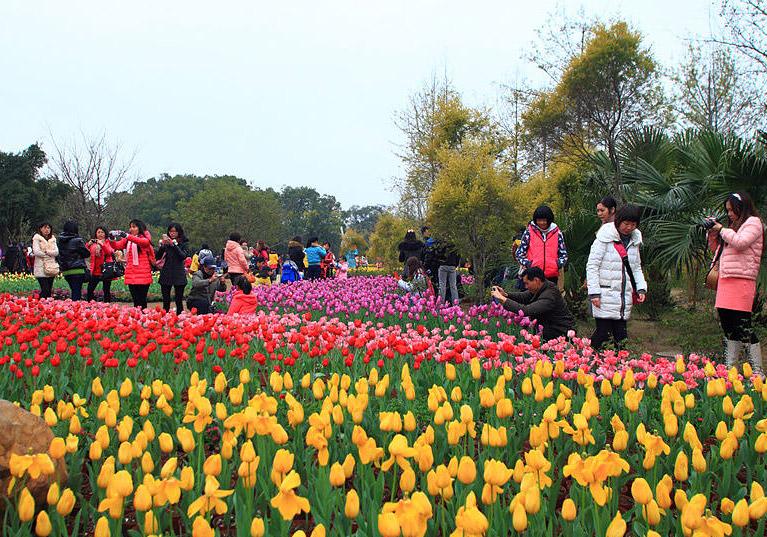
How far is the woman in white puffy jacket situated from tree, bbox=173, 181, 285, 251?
1763 inches

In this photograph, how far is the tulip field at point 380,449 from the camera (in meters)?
2.00

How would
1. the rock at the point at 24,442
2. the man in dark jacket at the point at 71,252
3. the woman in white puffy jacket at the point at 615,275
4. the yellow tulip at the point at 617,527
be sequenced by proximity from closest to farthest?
the yellow tulip at the point at 617,527
the rock at the point at 24,442
the woman in white puffy jacket at the point at 615,275
the man in dark jacket at the point at 71,252

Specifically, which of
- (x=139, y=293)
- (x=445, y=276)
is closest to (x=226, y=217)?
(x=445, y=276)

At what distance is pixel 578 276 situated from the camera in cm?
905

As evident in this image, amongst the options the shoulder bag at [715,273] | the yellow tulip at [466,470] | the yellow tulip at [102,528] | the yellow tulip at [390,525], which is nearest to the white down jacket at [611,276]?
the shoulder bag at [715,273]

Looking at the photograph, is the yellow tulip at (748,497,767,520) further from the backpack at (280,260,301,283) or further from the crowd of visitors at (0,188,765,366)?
the backpack at (280,260,301,283)

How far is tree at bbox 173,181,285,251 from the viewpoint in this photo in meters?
49.5

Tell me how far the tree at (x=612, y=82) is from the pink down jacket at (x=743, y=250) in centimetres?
722

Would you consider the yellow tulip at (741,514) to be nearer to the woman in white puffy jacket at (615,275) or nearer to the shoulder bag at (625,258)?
the woman in white puffy jacket at (615,275)

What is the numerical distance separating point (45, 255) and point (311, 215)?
7824 cm

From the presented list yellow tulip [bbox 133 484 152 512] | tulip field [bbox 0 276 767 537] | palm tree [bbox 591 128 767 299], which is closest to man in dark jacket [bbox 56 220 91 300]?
tulip field [bbox 0 276 767 537]

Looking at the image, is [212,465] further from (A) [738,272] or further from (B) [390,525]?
(A) [738,272]

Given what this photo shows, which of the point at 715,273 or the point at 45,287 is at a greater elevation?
the point at 715,273

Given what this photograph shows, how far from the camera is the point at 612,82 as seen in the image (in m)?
12.7
